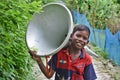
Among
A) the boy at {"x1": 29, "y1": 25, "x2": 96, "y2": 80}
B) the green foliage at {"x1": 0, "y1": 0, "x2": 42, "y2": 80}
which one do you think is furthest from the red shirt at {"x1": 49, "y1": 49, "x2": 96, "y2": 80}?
the green foliage at {"x1": 0, "y1": 0, "x2": 42, "y2": 80}

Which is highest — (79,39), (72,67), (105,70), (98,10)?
(79,39)

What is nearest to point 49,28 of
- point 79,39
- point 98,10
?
point 79,39

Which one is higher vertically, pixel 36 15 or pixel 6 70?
pixel 36 15

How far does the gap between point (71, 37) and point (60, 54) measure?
0.22 metres

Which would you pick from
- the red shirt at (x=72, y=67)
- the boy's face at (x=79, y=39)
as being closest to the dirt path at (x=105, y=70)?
the red shirt at (x=72, y=67)

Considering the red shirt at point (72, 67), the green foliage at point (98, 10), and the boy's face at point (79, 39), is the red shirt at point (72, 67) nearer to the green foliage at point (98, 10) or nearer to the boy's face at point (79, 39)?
the boy's face at point (79, 39)

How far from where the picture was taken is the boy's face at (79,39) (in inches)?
118

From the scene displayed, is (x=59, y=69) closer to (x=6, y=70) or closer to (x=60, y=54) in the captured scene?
(x=60, y=54)

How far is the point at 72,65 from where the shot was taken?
308 centimetres

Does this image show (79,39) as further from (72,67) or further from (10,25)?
(10,25)

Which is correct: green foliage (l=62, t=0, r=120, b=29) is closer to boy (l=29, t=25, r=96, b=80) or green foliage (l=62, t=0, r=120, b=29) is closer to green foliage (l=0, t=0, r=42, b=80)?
green foliage (l=0, t=0, r=42, b=80)

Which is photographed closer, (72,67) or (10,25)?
(72,67)

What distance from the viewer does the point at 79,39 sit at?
2992 millimetres

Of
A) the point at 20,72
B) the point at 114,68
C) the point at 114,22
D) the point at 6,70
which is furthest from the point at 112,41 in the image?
the point at 6,70
